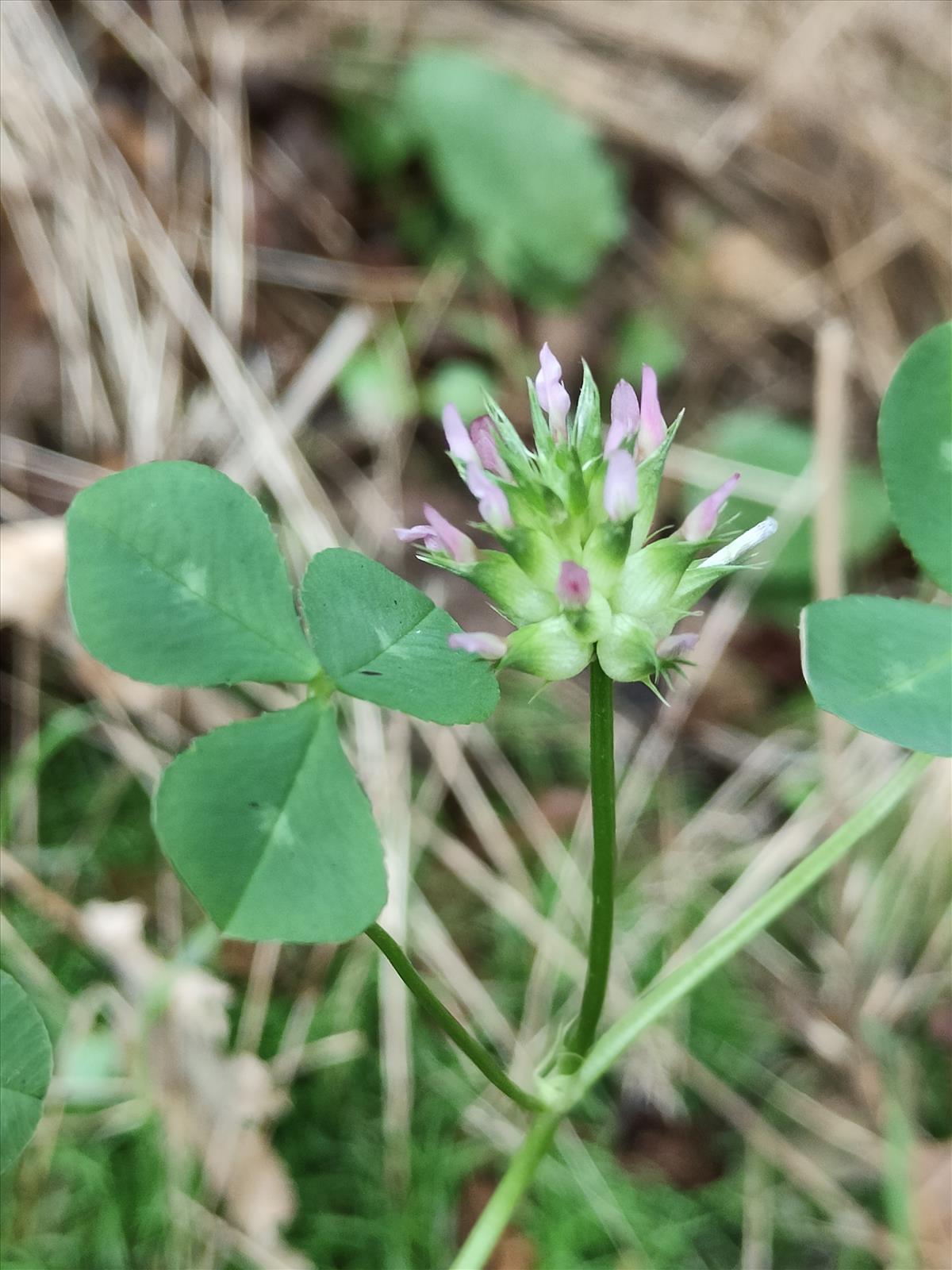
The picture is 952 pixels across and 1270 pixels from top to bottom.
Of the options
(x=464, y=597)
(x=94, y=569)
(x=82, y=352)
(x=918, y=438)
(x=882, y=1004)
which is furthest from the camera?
(x=464, y=597)

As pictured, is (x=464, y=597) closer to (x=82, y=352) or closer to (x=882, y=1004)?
(x=82, y=352)

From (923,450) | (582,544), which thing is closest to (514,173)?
(923,450)

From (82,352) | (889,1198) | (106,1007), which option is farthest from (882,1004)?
(82,352)

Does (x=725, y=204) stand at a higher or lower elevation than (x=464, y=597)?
higher

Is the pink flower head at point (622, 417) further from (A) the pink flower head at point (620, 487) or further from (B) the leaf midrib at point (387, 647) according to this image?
(B) the leaf midrib at point (387, 647)

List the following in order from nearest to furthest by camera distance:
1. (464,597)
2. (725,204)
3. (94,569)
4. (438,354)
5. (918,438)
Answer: (94,569)
(918,438)
(464,597)
(438,354)
(725,204)

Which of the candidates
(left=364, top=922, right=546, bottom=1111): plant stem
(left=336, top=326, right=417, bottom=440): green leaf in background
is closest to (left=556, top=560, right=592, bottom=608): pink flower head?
(left=364, top=922, right=546, bottom=1111): plant stem


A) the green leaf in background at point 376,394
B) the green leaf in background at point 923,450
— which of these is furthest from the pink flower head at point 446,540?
the green leaf in background at point 376,394
